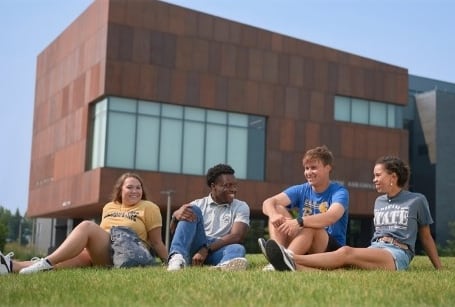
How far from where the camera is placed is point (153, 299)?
4602 millimetres

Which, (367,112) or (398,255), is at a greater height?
(367,112)

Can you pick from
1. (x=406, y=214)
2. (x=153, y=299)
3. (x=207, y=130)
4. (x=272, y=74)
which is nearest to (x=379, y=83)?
(x=272, y=74)

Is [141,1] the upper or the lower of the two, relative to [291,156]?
upper

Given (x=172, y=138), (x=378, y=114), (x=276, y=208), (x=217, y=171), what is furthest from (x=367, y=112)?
(x=276, y=208)

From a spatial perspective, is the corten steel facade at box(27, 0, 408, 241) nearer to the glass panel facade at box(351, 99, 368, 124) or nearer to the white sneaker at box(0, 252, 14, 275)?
the glass panel facade at box(351, 99, 368, 124)

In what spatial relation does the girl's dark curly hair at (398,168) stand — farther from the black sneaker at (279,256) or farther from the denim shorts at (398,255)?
the black sneaker at (279,256)

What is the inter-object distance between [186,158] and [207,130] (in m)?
1.89

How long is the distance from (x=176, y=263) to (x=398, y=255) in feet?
7.47

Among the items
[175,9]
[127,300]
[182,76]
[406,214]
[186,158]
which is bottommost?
[127,300]

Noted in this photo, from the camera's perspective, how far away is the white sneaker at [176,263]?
692cm

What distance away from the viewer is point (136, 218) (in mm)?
7984

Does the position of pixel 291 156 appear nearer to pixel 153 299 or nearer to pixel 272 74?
pixel 272 74

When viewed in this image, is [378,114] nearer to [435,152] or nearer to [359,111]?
[359,111]

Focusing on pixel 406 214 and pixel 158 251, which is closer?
pixel 406 214
